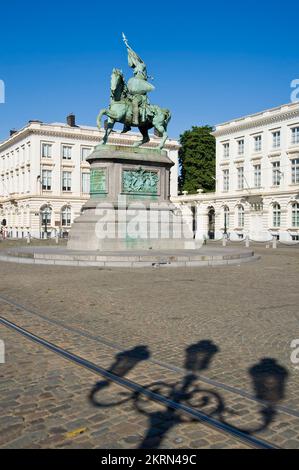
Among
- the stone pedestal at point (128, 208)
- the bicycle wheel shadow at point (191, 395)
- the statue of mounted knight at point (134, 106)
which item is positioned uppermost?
the statue of mounted knight at point (134, 106)

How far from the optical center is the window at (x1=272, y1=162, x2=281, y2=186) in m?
51.6

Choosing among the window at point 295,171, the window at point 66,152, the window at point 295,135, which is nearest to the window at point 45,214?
the window at point 66,152

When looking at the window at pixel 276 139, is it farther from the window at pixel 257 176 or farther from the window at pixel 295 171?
the window at pixel 295 171

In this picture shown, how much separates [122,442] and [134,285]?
27.7 ft

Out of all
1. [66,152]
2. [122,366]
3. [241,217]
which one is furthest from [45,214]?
[122,366]

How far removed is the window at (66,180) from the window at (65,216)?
316 centimetres

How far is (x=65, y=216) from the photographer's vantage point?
67188mm

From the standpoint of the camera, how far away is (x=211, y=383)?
186 inches

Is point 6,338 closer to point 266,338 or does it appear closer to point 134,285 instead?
point 266,338

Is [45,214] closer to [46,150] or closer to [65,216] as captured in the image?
[65,216]

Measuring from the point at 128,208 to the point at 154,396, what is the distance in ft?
55.0

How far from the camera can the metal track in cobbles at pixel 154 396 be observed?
11.5ft

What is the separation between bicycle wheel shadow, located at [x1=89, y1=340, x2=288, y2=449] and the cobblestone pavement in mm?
17
